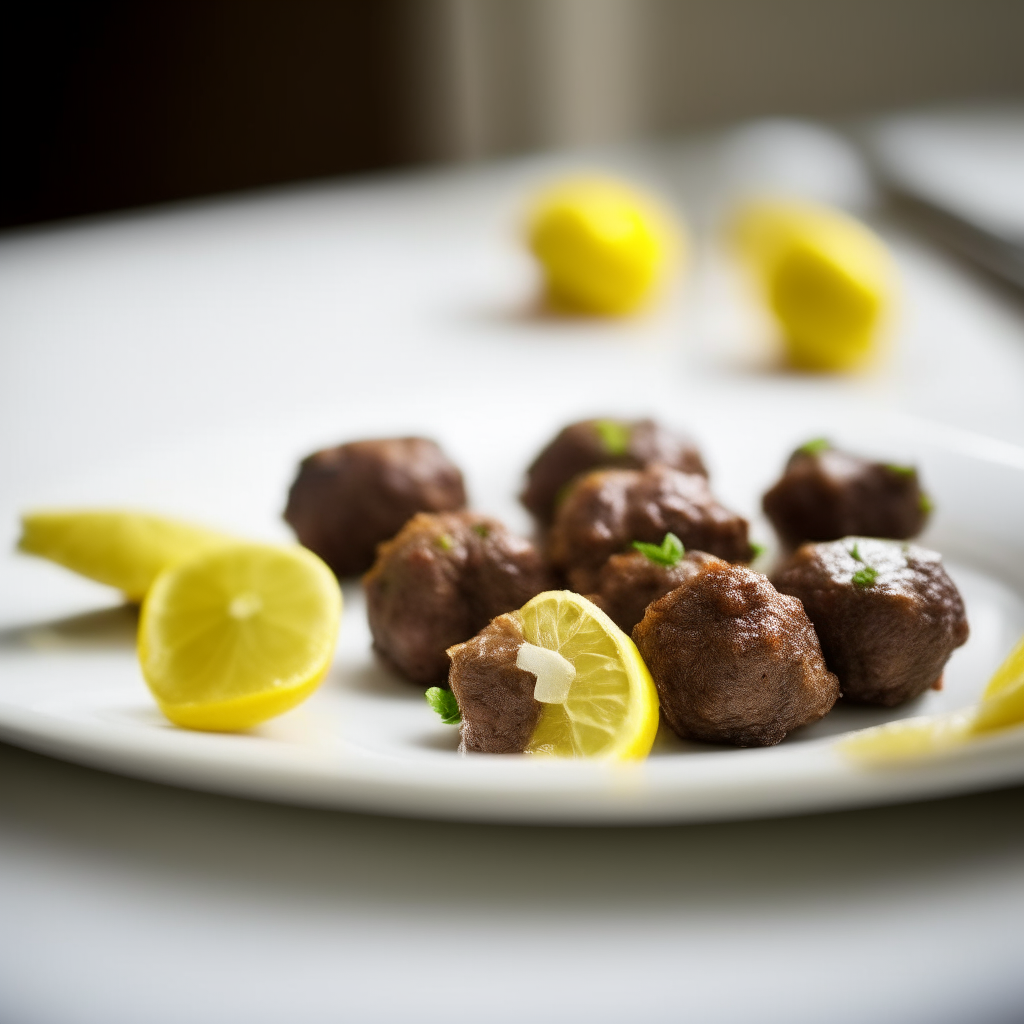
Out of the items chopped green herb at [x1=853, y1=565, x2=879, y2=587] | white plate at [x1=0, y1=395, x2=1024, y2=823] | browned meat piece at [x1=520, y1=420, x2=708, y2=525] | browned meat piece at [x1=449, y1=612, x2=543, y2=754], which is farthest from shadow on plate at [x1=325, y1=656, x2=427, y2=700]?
chopped green herb at [x1=853, y1=565, x2=879, y2=587]

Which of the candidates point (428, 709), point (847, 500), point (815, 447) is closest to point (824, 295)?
point (815, 447)

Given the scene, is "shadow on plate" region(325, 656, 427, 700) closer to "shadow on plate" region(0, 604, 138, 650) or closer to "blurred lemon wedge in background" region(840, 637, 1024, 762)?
"shadow on plate" region(0, 604, 138, 650)

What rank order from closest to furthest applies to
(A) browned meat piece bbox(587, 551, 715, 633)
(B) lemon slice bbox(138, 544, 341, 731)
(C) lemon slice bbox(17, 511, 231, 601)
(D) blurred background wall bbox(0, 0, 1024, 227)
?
1. (B) lemon slice bbox(138, 544, 341, 731)
2. (A) browned meat piece bbox(587, 551, 715, 633)
3. (C) lemon slice bbox(17, 511, 231, 601)
4. (D) blurred background wall bbox(0, 0, 1024, 227)

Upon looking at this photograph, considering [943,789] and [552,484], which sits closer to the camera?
[943,789]

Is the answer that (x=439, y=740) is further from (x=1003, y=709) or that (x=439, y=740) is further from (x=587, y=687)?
(x=1003, y=709)

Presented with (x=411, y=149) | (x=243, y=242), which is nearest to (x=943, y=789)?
(x=243, y=242)

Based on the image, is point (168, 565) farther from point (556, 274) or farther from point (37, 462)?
point (556, 274)

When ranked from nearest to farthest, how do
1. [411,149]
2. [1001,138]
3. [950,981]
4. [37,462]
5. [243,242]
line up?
1. [950,981]
2. [37,462]
3. [243,242]
4. [1001,138]
5. [411,149]

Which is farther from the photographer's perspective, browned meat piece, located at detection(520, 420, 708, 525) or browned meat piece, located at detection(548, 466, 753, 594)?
browned meat piece, located at detection(520, 420, 708, 525)
